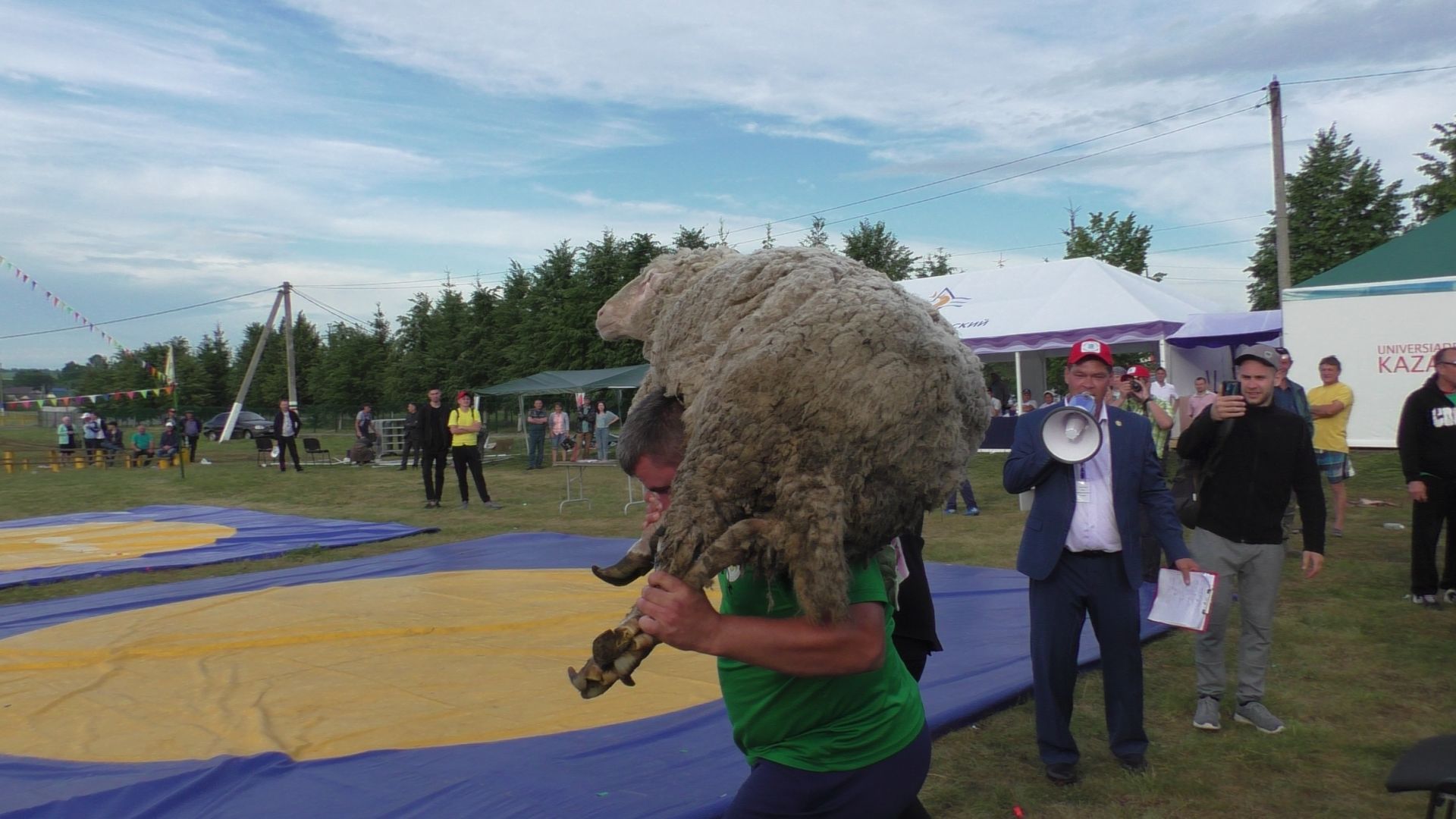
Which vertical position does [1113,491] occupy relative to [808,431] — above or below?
below

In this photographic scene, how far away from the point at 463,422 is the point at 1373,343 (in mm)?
14029

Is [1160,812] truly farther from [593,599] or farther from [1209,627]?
[593,599]

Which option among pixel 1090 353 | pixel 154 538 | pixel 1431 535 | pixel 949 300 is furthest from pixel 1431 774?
pixel 949 300

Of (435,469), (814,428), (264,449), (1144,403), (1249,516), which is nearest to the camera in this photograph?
(814,428)

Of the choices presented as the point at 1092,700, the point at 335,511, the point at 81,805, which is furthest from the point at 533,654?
the point at 335,511

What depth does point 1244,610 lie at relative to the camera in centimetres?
509

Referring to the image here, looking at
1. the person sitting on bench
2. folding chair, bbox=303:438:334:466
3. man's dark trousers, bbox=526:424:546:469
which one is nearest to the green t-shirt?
man's dark trousers, bbox=526:424:546:469

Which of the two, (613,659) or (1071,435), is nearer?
(613,659)

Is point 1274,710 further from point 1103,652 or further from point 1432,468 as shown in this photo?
point 1432,468

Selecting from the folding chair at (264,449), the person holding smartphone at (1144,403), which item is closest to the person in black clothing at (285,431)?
the folding chair at (264,449)

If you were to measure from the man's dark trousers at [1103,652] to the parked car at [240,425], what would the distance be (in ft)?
139

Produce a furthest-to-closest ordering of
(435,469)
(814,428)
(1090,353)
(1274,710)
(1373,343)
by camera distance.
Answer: (435,469)
(1373,343)
(1274,710)
(1090,353)
(814,428)

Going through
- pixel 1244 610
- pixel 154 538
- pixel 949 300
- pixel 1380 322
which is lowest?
pixel 154 538

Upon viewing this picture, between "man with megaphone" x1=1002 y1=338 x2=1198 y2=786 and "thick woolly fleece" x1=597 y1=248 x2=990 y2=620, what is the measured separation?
112 inches
